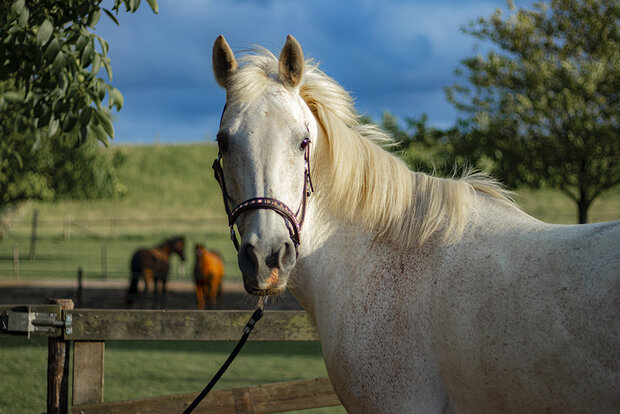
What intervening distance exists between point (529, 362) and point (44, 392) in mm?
5208

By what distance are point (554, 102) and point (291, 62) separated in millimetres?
11680

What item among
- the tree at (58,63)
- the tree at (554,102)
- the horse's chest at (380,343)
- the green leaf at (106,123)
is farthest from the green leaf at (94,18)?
the tree at (554,102)

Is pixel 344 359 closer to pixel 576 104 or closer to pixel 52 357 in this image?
pixel 52 357

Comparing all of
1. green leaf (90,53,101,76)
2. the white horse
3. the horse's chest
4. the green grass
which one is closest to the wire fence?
the green grass

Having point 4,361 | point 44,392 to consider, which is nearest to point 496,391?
point 44,392

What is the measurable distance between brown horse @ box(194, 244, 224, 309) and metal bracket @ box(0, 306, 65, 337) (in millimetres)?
10398

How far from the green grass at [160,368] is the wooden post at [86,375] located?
1.61 m

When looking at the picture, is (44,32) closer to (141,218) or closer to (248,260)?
(248,260)

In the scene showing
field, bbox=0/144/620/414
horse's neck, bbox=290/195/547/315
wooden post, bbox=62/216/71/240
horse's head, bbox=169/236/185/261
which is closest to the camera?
horse's neck, bbox=290/195/547/315

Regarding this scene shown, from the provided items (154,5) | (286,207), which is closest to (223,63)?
(286,207)

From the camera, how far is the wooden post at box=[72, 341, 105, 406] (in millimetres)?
3529

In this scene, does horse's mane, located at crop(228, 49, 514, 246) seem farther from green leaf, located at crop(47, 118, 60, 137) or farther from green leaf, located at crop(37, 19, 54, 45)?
green leaf, located at crop(47, 118, 60, 137)

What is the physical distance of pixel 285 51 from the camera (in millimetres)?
2254

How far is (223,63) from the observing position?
2344 millimetres
